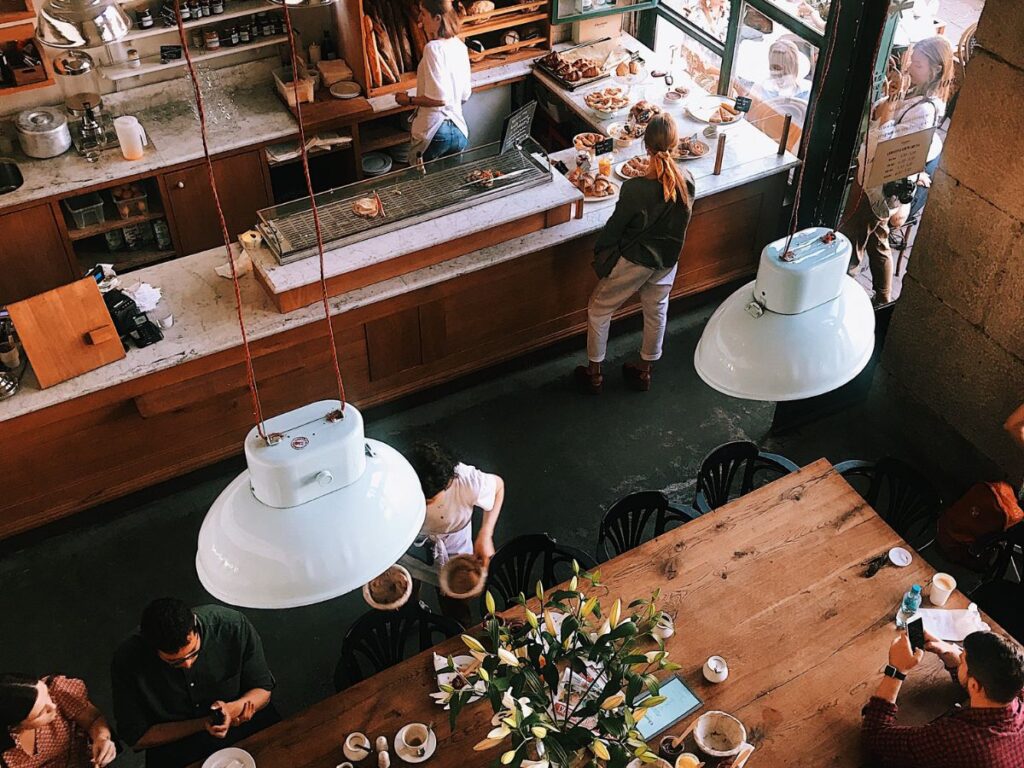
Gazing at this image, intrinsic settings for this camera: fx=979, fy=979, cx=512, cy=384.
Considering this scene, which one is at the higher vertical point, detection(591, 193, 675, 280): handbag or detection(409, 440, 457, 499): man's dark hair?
detection(409, 440, 457, 499): man's dark hair

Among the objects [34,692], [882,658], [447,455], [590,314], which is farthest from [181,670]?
[590,314]

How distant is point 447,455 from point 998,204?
2.58m

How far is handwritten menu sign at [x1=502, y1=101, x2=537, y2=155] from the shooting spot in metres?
5.10

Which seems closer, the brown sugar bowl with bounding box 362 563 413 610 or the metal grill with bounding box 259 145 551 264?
the brown sugar bowl with bounding box 362 563 413 610

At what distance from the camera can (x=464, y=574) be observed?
152 inches

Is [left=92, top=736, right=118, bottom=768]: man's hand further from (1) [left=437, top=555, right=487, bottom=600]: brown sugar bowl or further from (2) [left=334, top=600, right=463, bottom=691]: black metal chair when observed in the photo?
(1) [left=437, top=555, right=487, bottom=600]: brown sugar bowl

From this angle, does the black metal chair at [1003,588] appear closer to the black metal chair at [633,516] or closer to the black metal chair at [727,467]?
the black metal chair at [727,467]

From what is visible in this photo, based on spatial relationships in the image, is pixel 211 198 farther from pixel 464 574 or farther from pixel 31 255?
pixel 464 574

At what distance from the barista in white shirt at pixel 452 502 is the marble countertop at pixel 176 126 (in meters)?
2.93

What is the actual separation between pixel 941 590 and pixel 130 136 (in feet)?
15.5

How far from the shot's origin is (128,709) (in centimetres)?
326

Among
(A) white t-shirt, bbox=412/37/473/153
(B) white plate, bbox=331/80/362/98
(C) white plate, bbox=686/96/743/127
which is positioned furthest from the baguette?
(C) white plate, bbox=686/96/743/127

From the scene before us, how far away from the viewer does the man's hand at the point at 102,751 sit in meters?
3.27

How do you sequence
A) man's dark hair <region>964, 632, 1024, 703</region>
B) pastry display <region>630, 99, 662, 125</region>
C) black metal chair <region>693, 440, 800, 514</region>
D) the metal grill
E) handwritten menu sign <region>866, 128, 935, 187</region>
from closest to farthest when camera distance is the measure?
man's dark hair <region>964, 632, 1024, 703</region>
black metal chair <region>693, 440, 800, 514</region>
handwritten menu sign <region>866, 128, 935, 187</region>
the metal grill
pastry display <region>630, 99, 662, 125</region>
